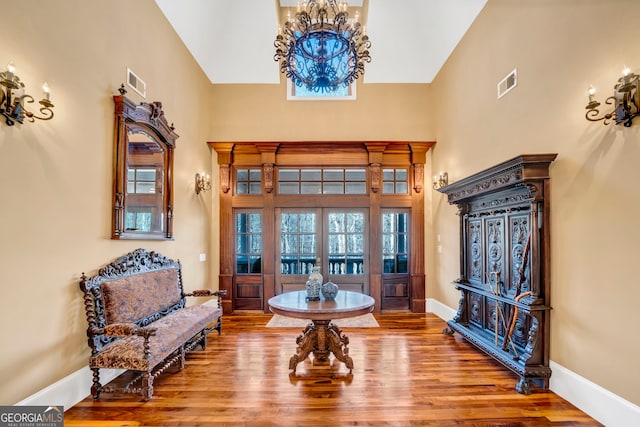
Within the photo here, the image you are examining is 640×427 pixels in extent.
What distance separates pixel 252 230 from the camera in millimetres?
6020

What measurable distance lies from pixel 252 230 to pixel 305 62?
347 cm

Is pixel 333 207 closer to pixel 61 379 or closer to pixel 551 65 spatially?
pixel 551 65

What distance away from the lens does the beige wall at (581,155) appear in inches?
91.0

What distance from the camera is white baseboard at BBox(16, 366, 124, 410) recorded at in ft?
7.80

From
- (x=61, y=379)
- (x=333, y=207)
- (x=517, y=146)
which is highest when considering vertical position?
(x=517, y=146)

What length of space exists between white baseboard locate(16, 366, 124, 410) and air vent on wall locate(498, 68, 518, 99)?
16.8ft

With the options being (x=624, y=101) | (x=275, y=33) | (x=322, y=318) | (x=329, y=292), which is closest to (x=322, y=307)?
(x=322, y=318)

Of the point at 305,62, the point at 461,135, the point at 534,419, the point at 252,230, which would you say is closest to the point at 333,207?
the point at 252,230

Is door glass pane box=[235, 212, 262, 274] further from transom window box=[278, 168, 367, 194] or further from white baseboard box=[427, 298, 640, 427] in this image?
white baseboard box=[427, 298, 640, 427]

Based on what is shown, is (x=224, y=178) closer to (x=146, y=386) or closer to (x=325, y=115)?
(x=325, y=115)

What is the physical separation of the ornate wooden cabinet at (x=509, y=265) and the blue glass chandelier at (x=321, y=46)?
6.21 feet

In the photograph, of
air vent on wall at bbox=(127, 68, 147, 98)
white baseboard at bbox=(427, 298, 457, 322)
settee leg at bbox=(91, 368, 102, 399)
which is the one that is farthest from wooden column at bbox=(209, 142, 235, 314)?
white baseboard at bbox=(427, 298, 457, 322)

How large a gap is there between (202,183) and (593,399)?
5379mm

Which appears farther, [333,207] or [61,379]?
[333,207]
